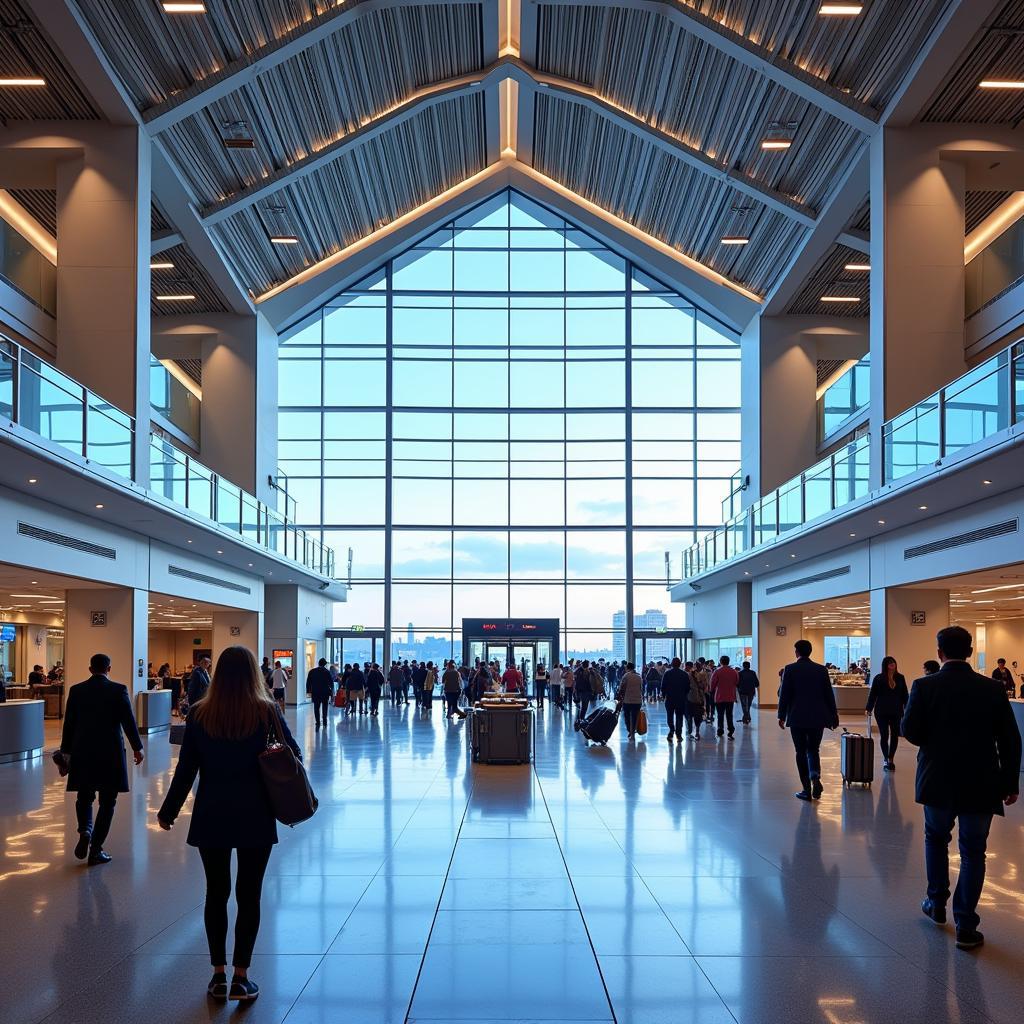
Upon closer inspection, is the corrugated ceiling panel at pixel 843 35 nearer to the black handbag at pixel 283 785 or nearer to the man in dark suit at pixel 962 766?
the man in dark suit at pixel 962 766

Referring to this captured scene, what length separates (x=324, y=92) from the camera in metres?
25.6

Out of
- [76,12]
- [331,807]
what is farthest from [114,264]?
[331,807]

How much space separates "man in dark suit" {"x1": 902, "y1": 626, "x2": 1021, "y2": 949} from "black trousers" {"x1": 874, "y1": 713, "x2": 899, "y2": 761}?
29.3 ft

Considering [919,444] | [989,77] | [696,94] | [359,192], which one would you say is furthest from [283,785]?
[359,192]

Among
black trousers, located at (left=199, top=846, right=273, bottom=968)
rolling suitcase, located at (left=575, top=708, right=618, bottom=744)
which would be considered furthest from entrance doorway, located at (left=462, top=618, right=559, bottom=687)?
black trousers, located at (left=199, top=846, right=273, bottom=968)

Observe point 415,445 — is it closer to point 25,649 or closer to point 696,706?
point 25,649

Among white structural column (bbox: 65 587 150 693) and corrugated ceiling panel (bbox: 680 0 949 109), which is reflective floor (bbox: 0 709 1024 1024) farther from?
corrugated ceiling panel (bbox: 680 0 949 109)

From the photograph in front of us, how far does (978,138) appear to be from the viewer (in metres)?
19.4

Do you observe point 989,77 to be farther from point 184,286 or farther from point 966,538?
point 184,286

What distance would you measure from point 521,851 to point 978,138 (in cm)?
1615

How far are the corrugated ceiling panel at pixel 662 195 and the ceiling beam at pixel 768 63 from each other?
5.80 m

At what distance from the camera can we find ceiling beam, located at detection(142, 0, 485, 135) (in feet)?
65.5

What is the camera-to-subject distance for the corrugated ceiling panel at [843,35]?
17906 millimetres

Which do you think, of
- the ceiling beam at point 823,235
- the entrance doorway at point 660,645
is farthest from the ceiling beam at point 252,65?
the entrance doorway at point 660,645
